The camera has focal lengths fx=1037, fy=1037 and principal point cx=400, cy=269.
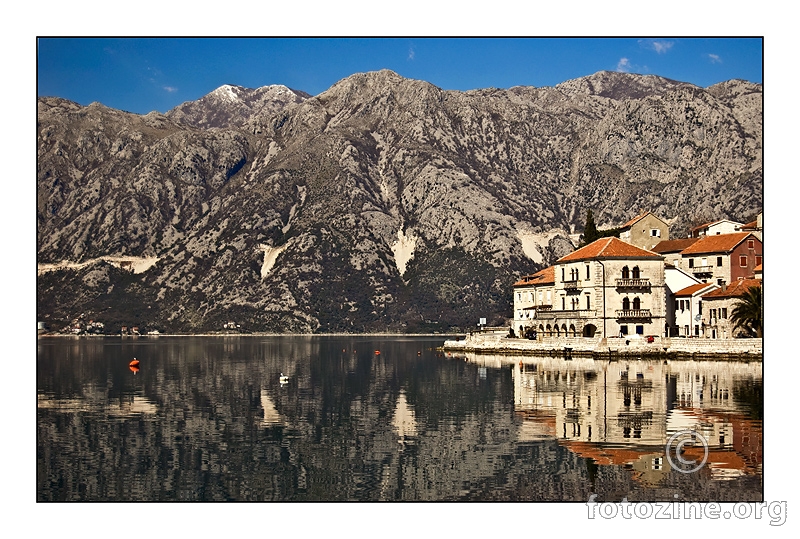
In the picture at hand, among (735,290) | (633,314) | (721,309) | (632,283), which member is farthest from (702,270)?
(735,290)

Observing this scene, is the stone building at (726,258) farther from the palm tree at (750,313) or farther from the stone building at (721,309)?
the palm tree at (750,313)

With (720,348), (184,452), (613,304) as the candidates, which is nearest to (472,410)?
(184,452)

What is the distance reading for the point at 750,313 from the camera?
103438 millimetres

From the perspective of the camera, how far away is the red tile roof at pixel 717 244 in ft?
417

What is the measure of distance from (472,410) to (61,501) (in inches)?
1188

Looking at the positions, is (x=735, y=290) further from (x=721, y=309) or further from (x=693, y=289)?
(x=693, y=289)

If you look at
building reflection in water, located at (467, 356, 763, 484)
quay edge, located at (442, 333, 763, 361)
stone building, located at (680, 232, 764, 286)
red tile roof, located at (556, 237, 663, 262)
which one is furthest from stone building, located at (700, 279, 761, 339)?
building reflection in water, located at (467, 356, 763, 484)

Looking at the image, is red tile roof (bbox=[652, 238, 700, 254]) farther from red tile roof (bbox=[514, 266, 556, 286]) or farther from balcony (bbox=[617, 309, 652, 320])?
balcony (bbox=[617, 309, 652, 320])

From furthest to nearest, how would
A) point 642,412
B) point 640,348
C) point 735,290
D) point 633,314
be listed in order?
point 633,314, point 735,290, point 640,348, point 642,412

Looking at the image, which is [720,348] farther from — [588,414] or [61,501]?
[61,501]

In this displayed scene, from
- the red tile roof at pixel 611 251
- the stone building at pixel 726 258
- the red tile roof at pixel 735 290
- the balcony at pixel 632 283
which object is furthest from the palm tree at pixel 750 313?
the stone building at pixel 726 258

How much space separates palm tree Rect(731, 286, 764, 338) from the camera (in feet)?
336

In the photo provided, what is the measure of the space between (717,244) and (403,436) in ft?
292

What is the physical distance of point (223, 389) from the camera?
257 ft
